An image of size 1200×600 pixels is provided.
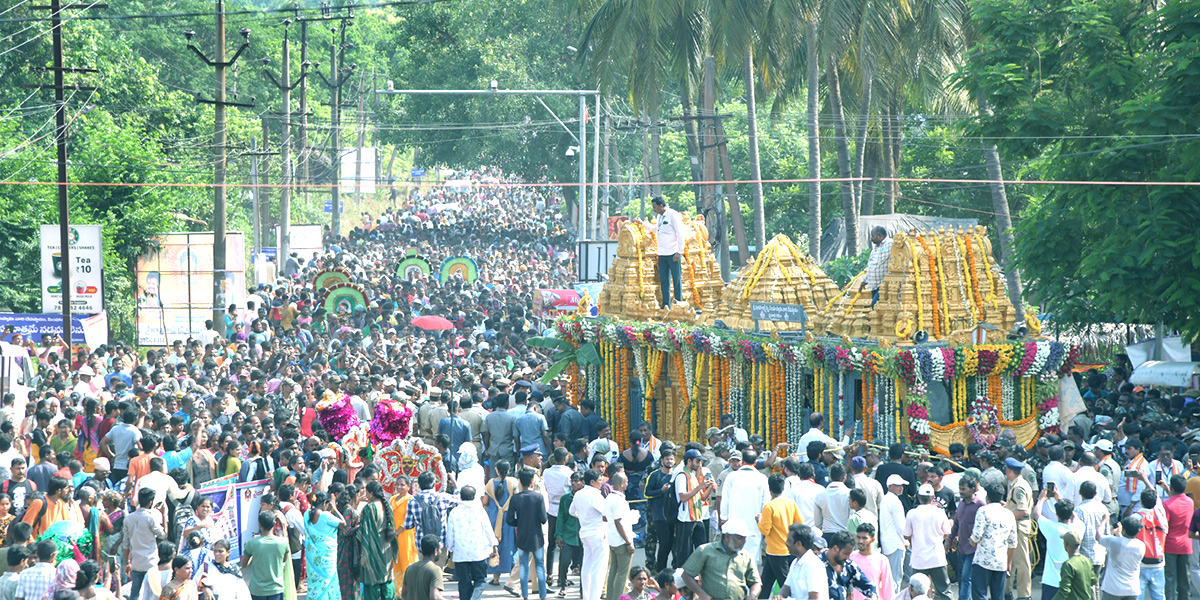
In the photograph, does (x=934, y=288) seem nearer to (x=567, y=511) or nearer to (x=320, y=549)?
(x=567, y=511)

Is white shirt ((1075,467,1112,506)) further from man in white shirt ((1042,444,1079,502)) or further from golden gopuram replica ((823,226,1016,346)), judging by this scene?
golden gopuram replica ((823,226,1016,346))

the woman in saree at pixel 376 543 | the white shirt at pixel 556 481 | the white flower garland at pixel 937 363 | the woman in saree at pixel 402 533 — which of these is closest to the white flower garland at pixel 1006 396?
the white flower garland at pixel 937 363

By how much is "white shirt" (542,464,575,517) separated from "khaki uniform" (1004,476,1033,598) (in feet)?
13.5

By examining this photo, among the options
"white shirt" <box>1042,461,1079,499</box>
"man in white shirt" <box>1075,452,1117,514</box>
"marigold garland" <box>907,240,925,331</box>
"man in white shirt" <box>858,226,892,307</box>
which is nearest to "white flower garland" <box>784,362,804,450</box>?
"man in white shirt" <box>858,226,892,307</box>

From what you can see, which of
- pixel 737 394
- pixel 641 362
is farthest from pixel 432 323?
pixel 737 394

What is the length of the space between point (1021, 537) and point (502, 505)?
4.84m

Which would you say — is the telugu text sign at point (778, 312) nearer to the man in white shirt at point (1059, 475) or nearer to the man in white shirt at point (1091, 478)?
the man in white shirt at point (1059, 475)

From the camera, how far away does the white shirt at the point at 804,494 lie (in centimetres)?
1227

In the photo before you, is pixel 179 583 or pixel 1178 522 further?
pixel 1178 522

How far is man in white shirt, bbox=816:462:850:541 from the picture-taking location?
12.1 m

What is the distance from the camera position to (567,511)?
13.4m

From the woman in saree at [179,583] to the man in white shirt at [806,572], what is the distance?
13.5ft

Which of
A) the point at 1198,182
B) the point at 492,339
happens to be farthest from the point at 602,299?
the point at 1198,182

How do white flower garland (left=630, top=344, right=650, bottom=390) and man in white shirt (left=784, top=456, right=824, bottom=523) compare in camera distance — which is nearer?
man in white shirt (left=784, top=456, right=824, bottom=523)
